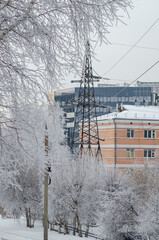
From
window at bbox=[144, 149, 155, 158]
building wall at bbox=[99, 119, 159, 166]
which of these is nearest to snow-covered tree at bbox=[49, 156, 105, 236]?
building wall at bbox=[99, 119, 159, 166]

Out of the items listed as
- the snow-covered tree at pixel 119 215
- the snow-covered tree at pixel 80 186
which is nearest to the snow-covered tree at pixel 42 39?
the snow-covered tree at pixel 119 215

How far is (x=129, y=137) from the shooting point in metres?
45.8

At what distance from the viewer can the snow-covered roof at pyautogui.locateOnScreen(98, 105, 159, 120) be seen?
46.1 meters

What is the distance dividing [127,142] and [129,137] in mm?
580

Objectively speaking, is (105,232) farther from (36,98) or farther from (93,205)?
(36,98)

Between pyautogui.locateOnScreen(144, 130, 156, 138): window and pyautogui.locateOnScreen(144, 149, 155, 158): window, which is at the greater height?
pyautogui.locateOnScreen(144, 130, 156, 138): window

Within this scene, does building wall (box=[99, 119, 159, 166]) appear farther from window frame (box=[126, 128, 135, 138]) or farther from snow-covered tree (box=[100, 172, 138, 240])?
snow-covered tree (box=[100, 172, 138, 240])

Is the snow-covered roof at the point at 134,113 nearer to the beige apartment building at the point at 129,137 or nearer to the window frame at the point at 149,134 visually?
the beige apartment building at the point at 129,137

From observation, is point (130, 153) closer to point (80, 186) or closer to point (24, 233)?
point (24, 233)

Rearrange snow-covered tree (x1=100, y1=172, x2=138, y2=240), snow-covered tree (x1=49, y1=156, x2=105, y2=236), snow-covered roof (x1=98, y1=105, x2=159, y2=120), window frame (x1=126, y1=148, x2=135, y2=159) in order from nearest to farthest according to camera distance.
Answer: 1. snow-covered tree (x1=100, y1=172, x2=138, y2=240)
2. snow-covered tree (x1=49, y1=156, x2=105, y2=236)
3. window frame (x1=126, y1=148, x2=135, y2=159)
4. snow-covered roof (x1=98, y1=105, x2=159, y2=120)

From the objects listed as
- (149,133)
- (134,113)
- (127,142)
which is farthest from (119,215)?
(134,113)

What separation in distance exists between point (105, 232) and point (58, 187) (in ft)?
22.9

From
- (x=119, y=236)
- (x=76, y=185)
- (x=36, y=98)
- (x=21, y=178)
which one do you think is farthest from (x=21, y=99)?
(x=21, y=178)

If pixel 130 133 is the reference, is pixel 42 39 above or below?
above
